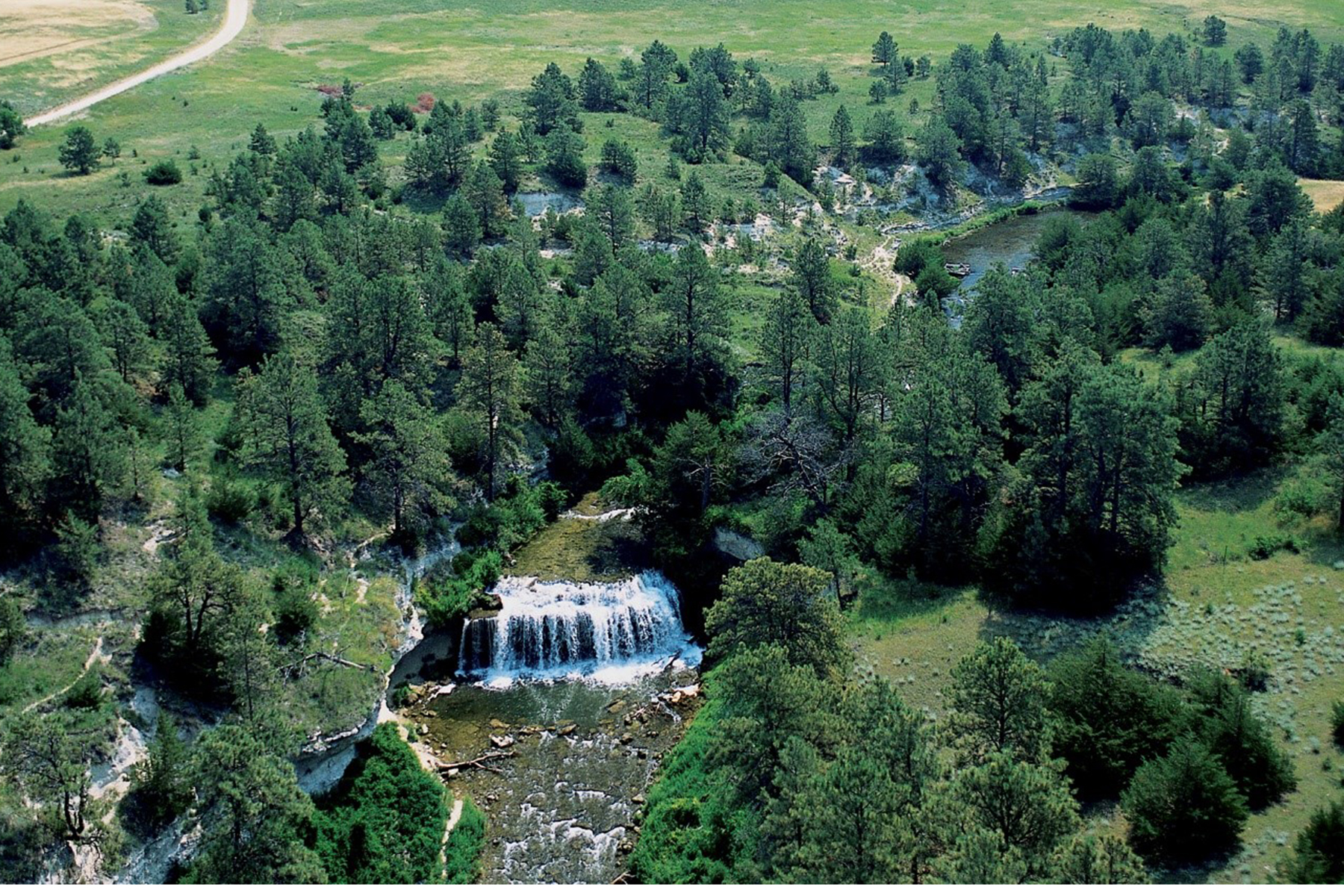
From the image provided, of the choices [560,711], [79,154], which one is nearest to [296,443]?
[560,711]

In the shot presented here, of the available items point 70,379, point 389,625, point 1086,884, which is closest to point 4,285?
point 70,379

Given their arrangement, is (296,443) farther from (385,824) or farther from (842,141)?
(842,141)

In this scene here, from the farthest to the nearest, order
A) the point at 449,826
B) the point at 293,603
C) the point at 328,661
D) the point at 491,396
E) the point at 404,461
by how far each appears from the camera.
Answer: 1. the point at 491,396
2. the point at 404,461
3. the point at 293,603
4. the point at 328,661
5. the point at 449,826

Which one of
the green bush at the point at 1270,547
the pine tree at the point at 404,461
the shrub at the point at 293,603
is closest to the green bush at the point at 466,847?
the shrub at the point at 293,603

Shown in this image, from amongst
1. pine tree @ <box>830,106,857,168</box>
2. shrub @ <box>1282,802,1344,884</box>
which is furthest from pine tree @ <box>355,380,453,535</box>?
pine tree @ <box>830,106,857,168</box>

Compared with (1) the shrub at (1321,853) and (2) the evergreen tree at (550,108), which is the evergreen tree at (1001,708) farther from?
(2) the evergreen tree at (550,108)

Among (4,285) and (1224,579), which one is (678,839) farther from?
(4,285)
